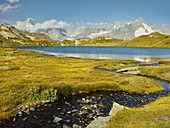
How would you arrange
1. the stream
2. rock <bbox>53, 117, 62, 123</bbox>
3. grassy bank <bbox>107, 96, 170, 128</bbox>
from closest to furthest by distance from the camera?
grassy bank <bbox>107, 96, 170, 128</bbox>, the stream, rock <bbox>53, 117, 62, 123</bbox>

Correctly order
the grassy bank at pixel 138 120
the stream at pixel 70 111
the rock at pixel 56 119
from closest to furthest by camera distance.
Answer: the grassy bank at pixel 138 120 → the stream at pixel 70 111 → the rock at pixel 56 119

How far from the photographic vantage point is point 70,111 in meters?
17.1

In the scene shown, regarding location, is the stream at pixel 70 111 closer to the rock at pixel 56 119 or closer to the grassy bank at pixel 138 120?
the rock at pixel 56 119

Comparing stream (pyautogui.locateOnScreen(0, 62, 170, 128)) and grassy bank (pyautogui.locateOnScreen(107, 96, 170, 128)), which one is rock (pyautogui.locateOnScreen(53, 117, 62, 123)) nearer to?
stream (pyautogui.locateOnScreen(0, 62, 170, 128))

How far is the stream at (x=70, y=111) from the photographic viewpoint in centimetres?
1414

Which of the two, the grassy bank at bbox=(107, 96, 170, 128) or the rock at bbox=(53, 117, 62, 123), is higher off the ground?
the grassy bank at bbox=(107, 96, 170, 128)

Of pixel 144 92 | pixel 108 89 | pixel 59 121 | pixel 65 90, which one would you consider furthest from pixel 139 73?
pixel 59 121

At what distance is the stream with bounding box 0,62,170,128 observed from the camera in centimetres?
1414

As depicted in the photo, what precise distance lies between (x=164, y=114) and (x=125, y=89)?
15525mm

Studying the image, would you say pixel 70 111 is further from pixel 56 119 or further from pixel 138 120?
pixel 138 120

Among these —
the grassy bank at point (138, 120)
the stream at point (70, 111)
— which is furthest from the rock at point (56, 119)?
the grassy bank at point (138, 120)

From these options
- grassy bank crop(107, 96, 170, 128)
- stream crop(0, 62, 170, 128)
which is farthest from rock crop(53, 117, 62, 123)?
grassy bank crop(107, 96, 170, 128)

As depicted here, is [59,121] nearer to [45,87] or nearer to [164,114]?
[45,87]

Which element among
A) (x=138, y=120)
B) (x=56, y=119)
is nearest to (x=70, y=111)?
(x=56, y=119)
